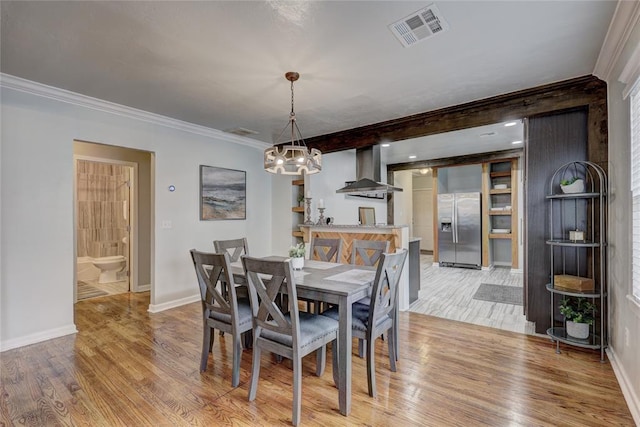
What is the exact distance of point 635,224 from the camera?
203cm

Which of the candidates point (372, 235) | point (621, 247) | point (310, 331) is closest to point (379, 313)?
point (310, 331)

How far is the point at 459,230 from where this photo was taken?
278 inches

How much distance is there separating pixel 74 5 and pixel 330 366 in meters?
3.01

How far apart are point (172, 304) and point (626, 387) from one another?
4495mm

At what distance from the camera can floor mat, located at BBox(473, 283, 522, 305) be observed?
4429mm

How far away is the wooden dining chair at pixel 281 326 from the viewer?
1.85 meters

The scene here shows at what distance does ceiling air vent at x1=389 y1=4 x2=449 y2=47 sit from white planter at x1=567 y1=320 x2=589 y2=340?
272 centimetres

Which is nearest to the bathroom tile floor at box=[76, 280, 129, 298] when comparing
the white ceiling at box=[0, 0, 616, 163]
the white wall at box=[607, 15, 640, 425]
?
the white ceiling at box=[0, 0, 616, 163]

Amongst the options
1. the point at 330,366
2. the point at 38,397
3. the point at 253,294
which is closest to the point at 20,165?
the point at 38,397

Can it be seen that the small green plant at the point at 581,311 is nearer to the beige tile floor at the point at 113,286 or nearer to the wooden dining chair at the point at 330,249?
the wooden dining chair at the point at 330,249

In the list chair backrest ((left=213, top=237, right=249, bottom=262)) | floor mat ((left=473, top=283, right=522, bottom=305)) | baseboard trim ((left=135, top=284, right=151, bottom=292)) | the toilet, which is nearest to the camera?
chair backrest ((left=213, top=237, right=249, bottom=262))

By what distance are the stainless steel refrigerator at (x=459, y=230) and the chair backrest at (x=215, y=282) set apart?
6026 millimetres

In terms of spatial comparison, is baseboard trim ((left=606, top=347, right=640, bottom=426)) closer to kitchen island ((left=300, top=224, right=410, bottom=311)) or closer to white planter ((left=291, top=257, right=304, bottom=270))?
kitchen island ((left=300, top=224, right=410, bottom=311))

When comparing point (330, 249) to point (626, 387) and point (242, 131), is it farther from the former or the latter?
point (626, 387)
